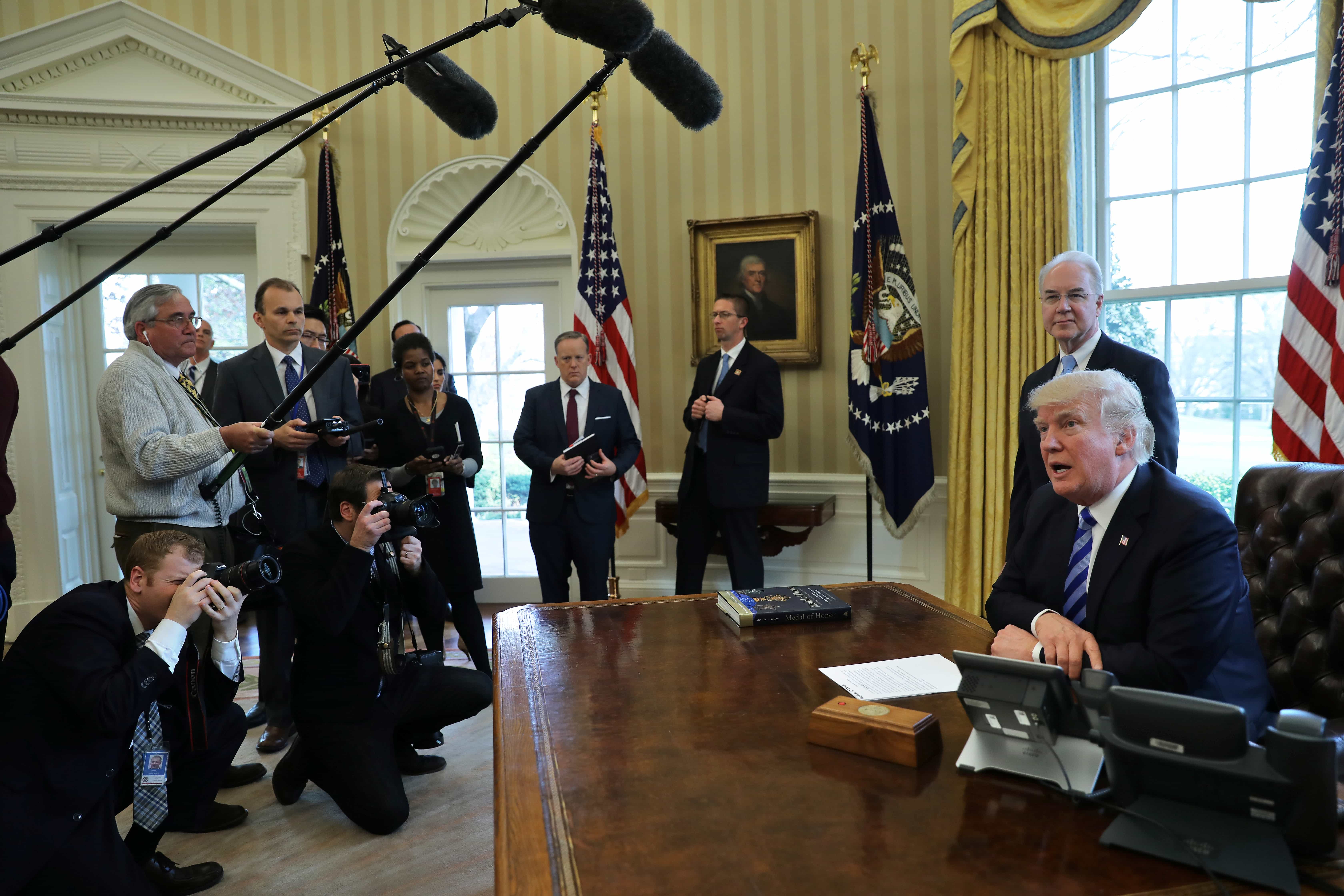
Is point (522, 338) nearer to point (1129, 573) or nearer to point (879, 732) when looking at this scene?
point (1129, 573)

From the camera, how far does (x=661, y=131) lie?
4680 millimetres

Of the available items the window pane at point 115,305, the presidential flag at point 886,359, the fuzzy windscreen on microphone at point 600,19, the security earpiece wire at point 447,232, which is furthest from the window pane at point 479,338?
the fuzzy windscreen on microphone at point 600,19

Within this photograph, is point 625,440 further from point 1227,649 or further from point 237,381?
point 1227,649

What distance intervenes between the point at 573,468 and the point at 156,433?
1551 mm

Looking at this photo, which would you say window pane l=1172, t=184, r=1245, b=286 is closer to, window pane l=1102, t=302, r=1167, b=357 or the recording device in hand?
window pane l=1102, t=302, r=1167, b=357

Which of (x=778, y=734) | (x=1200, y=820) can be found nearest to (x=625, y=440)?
(x=778, y=734)

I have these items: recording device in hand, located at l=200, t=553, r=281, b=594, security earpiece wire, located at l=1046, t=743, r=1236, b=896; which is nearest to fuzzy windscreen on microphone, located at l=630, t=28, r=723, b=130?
security earpiece wire, located at l=1046, t=743, r=1236, b=896

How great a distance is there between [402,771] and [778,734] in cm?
186

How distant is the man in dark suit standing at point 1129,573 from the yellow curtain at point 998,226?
7.51ft

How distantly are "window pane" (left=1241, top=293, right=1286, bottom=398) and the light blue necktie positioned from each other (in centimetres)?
202

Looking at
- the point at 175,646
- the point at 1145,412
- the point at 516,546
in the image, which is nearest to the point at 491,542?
the point at 516,546

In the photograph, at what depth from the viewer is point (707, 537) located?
409 cm

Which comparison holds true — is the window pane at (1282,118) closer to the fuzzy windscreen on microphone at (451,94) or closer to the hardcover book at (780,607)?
the hardcover book at (780,607)

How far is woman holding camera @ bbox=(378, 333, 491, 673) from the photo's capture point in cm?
346
